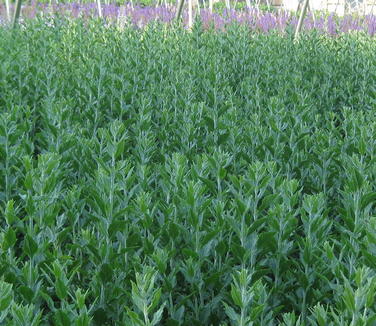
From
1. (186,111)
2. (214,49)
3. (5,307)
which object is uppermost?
(5,307)

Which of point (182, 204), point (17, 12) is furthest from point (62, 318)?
point (17, 12)

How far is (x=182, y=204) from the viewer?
2.08 metres

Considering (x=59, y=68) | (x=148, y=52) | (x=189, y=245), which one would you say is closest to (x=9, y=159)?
(x=189, y=245)

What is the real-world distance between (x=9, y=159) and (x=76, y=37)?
13.3 ft

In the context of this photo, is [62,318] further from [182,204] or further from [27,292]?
[182,204]

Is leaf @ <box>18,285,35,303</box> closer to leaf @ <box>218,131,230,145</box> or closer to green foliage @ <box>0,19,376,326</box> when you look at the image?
green foliage @ <box>0,19,376,326</box>

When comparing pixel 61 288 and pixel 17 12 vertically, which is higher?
pixel 61 288

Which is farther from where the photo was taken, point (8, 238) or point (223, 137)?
point (223, 137)

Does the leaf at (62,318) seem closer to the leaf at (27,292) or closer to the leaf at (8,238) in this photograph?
the leaf at (27,292)

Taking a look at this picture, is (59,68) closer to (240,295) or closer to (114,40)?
(114,40)

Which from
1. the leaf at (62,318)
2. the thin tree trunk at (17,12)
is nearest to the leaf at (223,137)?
the leaf at (62,318)

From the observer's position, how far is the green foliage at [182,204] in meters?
1.73

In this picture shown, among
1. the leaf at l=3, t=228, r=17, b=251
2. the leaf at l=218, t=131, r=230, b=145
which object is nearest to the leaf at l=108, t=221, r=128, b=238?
the leaf at l=3, t=228, r=17, b=251

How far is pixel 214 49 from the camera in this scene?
6516 mm
